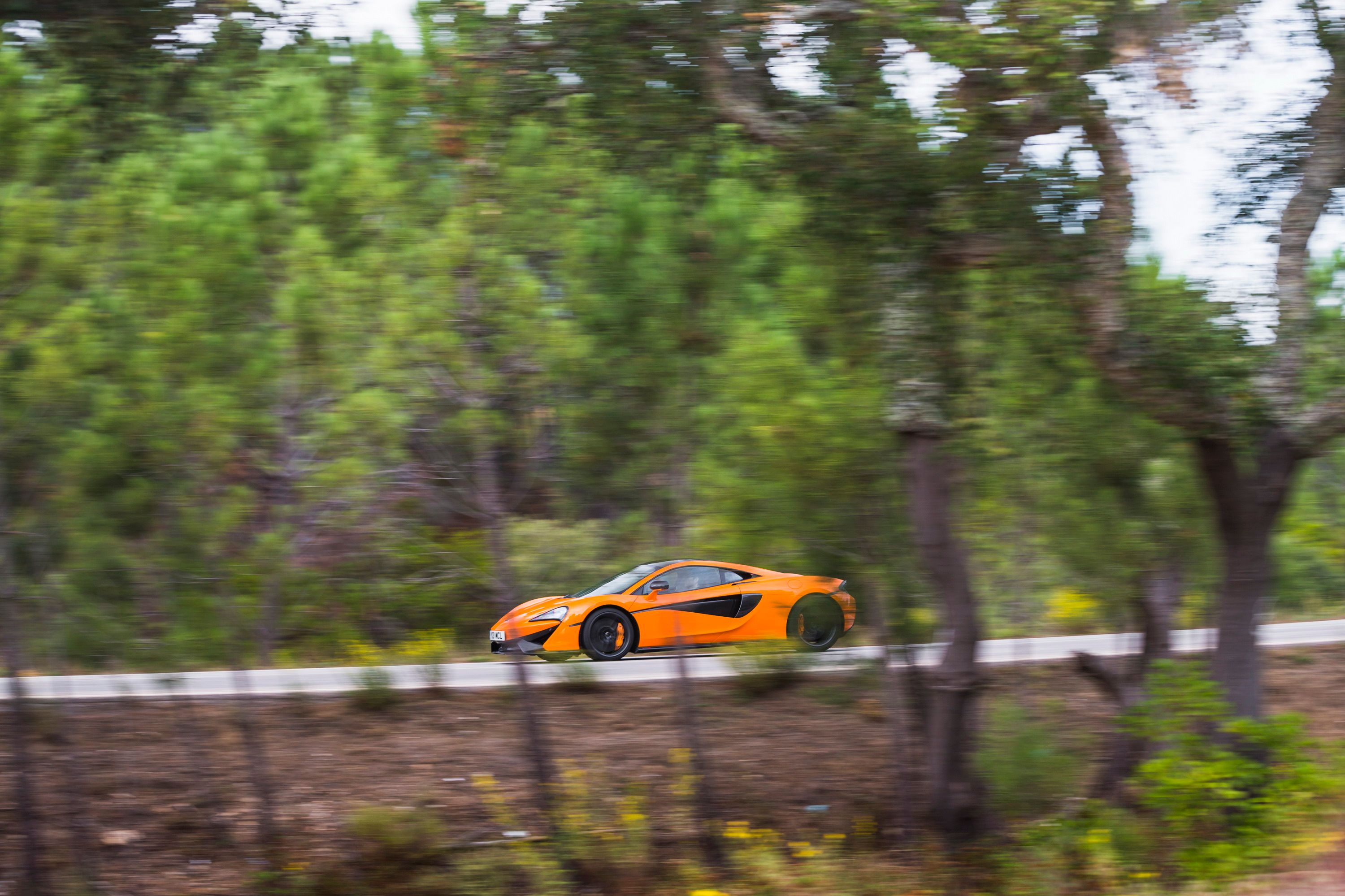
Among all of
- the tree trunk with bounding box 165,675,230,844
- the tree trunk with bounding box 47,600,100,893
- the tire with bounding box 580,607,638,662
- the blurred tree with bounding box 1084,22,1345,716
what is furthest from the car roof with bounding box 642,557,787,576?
the tree trunk with bounding box 47,600,100,893

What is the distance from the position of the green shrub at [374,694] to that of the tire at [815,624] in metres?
4.26

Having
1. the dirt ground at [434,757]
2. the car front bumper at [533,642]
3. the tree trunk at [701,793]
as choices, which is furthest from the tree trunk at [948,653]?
the car front bumper at [533,642]

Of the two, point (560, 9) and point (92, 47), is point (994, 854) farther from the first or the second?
point (92, 47)

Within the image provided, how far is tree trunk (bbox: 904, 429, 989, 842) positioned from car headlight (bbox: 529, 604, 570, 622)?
14.7 ft

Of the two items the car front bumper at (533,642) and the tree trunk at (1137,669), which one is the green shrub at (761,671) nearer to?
the car front bumper at (533,642)

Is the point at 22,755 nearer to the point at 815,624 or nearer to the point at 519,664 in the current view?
the point at 519,664

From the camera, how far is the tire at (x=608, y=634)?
11.9m

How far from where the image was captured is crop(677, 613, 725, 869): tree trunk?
28.9 feet

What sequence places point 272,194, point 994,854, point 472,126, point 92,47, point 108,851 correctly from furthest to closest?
point 272,194 < point 108,851 < point 994,854 < point 472,126 < point 92,47

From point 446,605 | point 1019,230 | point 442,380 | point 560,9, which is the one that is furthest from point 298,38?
point 446,605

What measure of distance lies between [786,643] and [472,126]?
6.54 m

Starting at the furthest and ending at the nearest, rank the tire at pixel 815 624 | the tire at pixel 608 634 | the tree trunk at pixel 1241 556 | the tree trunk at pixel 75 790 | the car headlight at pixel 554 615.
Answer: the tire at pixel 608 634 < the car headlight at pixel 554 615 < the tire at pixel 815 624 < the tree trunk at pixel 75 790 < the tree trunk at pixel 1241 556

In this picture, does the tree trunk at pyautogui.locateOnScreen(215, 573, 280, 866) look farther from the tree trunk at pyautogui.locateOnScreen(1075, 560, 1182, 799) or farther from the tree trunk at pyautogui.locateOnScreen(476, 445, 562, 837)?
the tree trunk at pyautogui.locateOnScreen(1075, 560, 1182, 799)

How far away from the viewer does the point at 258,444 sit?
976 cm
